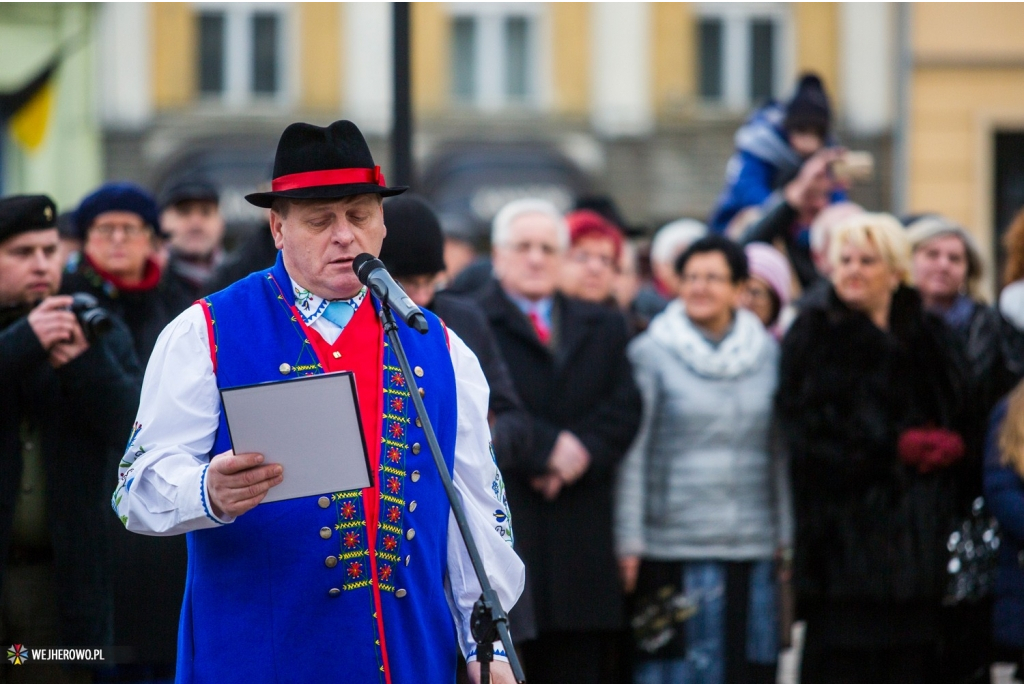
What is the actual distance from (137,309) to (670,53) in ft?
46.7

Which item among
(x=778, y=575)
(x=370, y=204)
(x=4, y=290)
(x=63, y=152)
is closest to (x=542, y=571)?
(x=778, y=575)

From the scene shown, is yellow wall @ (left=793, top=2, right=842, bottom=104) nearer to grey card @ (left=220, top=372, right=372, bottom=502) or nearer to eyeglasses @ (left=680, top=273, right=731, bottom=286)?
eyeglasses @ (left=680, top=273, right=731, bottom=286)

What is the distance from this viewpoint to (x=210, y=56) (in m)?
19.2

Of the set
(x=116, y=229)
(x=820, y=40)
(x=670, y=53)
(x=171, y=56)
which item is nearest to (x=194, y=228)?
(x=116, y=229)

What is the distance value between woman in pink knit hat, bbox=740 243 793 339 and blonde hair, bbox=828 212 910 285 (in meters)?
1.10

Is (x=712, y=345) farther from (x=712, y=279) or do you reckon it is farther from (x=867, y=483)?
(x=867, y=483)

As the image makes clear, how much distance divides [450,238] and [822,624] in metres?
3.02

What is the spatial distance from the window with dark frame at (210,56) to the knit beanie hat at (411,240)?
1463 centimetres

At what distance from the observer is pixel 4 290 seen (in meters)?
5.11

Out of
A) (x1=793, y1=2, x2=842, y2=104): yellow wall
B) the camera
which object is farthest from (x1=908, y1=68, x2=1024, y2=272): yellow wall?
the camera

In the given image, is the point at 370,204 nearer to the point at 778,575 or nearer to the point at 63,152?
the point at 778,575

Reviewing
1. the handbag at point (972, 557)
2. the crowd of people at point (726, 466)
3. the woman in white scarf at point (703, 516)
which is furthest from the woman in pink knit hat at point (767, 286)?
the handbag at point (972, 557)

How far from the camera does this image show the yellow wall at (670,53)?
754 inches

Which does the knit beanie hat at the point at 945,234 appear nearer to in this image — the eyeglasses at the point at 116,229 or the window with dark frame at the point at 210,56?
the eyeglasses at the point at 116,229
